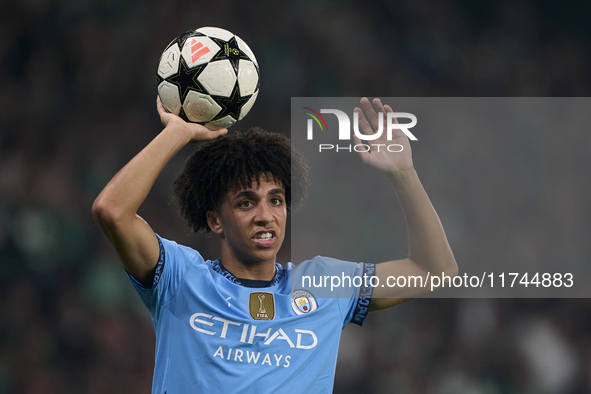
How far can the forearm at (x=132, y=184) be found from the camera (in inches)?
82.4

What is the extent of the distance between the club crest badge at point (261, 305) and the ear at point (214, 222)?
320 mm

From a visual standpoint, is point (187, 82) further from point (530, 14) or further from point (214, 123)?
point (530, 14)

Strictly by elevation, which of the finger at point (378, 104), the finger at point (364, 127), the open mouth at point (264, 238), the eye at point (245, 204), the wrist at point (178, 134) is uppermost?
the finger at point (378, 104)

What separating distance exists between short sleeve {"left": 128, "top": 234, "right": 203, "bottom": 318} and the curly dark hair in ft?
0.97

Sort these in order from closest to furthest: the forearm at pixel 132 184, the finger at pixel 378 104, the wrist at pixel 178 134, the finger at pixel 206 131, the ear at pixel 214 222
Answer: the forearm at pixel 132 184 < the wrist at pixel 178 134 < the finger at pixel 206 131 < the finger at pixel 378 104 < the ear at pixel 214 222

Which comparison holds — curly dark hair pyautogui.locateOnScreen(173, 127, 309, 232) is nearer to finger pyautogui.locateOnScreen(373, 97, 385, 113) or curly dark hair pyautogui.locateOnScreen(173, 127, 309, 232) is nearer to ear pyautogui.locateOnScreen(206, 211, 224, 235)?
ear pyautogui.locateOnScreen(206, 211, 224, 235)

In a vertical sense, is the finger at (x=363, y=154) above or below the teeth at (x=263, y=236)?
above

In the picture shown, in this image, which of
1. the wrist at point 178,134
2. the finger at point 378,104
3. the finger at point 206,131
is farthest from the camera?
the finger at point 378,104

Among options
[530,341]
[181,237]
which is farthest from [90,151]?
[530,341]

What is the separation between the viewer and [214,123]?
2.50 metres

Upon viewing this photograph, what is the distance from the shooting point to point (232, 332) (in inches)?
92.1

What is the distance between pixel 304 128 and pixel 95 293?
2.06 m

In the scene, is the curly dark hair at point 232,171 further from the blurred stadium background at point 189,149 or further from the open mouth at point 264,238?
the blurred stadium background at point 189,149

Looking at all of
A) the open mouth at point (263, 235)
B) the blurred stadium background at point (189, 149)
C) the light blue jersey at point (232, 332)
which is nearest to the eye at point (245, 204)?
the open mouth at point (263, 235)
